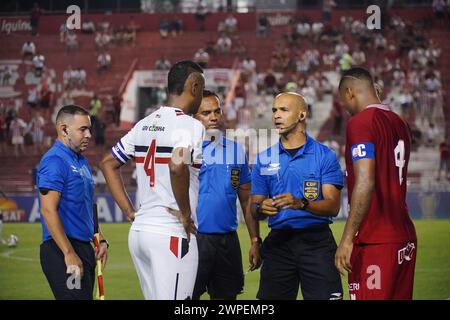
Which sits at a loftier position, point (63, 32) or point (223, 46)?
point (63, 32)

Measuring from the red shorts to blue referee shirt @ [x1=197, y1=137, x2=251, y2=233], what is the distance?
2050mm

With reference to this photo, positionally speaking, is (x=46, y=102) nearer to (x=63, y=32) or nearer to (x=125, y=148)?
(x=63, y=32)

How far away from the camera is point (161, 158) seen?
5.93 metres

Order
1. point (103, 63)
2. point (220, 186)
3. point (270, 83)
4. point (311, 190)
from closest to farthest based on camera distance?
point (311, 190) < point (220, 186) < point (270, 83) < point (103, 63)

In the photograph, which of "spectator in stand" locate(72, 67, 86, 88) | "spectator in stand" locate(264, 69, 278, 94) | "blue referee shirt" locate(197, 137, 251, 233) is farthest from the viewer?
"spectator in stand" locate(72, 67, 86, 88)

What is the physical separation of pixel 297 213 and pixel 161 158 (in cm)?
162

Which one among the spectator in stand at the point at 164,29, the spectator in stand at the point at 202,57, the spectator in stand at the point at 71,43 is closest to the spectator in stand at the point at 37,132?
the spectator in stand at the point at 202,57

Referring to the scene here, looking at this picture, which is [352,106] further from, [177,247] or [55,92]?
[55,92]

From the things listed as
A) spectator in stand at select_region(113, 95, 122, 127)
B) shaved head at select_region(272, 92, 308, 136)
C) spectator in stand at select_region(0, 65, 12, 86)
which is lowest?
shaved head at select_region(272, 92, 308, 136)

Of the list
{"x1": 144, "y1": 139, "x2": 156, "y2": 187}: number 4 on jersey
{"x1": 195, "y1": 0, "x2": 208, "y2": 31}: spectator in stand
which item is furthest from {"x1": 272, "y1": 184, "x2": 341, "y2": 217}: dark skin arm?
{"x1": 195, "y1": 0, "x2": 208, "y2": 31}: spectator in stand

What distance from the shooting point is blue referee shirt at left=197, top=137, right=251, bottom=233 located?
802 cm

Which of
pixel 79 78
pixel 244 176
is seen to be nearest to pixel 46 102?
pixel 79 78

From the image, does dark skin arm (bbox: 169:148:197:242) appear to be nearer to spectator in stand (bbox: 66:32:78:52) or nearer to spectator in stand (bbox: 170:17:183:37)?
spectator in stand (bbox: 66:32:78:52)

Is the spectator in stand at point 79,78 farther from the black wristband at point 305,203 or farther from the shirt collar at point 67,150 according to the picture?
the black wristband at point 305,203
